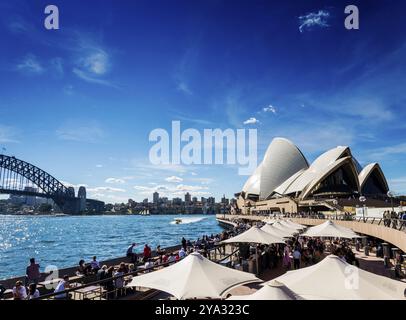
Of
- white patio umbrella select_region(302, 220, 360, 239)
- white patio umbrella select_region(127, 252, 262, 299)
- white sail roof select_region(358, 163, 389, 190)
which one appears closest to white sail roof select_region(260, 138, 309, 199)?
white sail roof select_region(358, 163, 389, 190)

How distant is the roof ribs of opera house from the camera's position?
2457 inches

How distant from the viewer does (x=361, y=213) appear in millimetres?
23781

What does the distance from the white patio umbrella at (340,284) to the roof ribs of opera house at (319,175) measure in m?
58.9

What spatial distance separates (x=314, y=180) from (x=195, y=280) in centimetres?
6173

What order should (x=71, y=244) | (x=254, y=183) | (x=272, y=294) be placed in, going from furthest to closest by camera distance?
(x=254, y=183) → (x=71, y=244) → (x=272, y=294)

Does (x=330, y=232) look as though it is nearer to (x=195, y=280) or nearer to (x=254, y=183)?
(x=195, y=280)

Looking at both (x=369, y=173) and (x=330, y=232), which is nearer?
(x=330, y=232)

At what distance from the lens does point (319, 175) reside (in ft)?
207

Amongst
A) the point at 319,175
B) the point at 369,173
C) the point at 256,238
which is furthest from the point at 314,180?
the point at 256,238

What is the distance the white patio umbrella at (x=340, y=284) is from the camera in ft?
16.8

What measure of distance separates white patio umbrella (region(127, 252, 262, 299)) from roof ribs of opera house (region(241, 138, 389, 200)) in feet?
193

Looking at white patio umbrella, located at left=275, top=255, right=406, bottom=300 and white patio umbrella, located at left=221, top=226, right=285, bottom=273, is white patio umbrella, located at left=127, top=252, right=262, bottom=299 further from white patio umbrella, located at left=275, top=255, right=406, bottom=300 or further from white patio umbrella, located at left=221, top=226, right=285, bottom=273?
white patio umbrella, located at left=221, top=226, right=285, bottom=273
